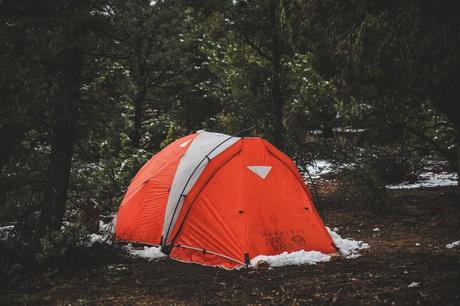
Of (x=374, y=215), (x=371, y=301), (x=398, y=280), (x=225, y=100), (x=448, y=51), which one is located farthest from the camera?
(x=225, y=100)

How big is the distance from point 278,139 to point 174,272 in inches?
277

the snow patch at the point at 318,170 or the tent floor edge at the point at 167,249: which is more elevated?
the snow patch at the point at 318,170

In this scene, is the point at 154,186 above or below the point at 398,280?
above

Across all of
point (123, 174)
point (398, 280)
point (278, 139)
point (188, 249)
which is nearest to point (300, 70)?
point (278, 139)

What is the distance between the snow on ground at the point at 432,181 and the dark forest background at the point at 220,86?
1.96 feet

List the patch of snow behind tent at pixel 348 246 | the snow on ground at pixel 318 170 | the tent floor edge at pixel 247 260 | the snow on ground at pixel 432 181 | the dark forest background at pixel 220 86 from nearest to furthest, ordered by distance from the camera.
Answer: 1. the dark forest background at pixel 220 86
2. the tent floor edge at pixel 247 260
3. the patch of snow behind tent at pixel 348 246
4. the snow on ground at pixel 318 170
5. the snow on ground at pixel 432 181

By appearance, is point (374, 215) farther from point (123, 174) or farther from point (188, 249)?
point (123, 174)

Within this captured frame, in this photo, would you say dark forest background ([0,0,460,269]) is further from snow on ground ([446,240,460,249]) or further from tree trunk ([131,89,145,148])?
snow on ground ([446,240,460,249])

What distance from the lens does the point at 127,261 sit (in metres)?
7.98

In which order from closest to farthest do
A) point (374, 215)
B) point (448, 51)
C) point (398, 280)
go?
point (398, 280), point (448, 51), point (374, 215)

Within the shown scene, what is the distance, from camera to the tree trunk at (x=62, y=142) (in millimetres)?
8000

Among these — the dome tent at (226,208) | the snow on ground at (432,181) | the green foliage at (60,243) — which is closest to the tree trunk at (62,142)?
the green foliage at (60,243)

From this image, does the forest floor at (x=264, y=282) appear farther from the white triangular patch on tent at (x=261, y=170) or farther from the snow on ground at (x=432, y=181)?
the snow on ground at (x=432, y=181)

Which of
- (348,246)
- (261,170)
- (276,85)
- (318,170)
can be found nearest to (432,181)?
(318,170)
